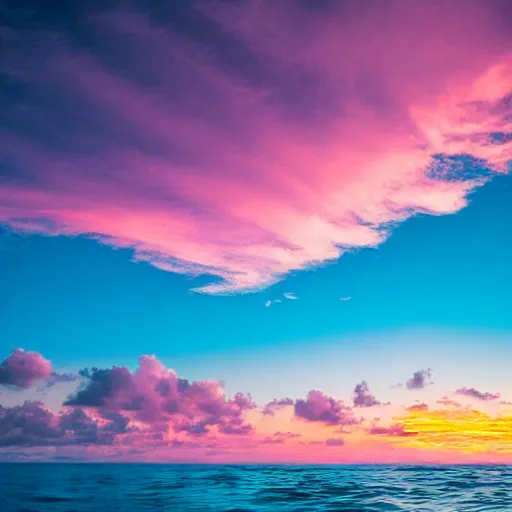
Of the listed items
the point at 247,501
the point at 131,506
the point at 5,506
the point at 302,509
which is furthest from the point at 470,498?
the point at 5,506

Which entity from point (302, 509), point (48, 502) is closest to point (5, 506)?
point (48, 502)

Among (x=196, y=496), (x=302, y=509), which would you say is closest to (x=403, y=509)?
(x=302, y=509)

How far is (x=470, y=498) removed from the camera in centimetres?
5497

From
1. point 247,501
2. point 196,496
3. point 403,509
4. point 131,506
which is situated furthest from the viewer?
point 196,496

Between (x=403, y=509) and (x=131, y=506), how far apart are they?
27.9 meters

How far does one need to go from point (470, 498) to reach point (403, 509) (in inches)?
636

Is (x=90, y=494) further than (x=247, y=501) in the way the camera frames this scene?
Yes

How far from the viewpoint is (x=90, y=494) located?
61.2 meters

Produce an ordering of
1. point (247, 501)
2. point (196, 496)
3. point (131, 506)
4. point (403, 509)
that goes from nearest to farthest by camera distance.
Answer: point (403, 509) < point (131, 506) < point (247, 501) < point (196, 496)

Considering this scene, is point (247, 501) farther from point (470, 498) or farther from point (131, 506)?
point (470, 498)

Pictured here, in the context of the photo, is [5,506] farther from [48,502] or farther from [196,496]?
[196,496]

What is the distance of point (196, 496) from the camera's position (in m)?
59.7

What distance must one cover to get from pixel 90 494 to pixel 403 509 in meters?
41.0

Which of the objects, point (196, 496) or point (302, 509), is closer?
point (302, 509)
